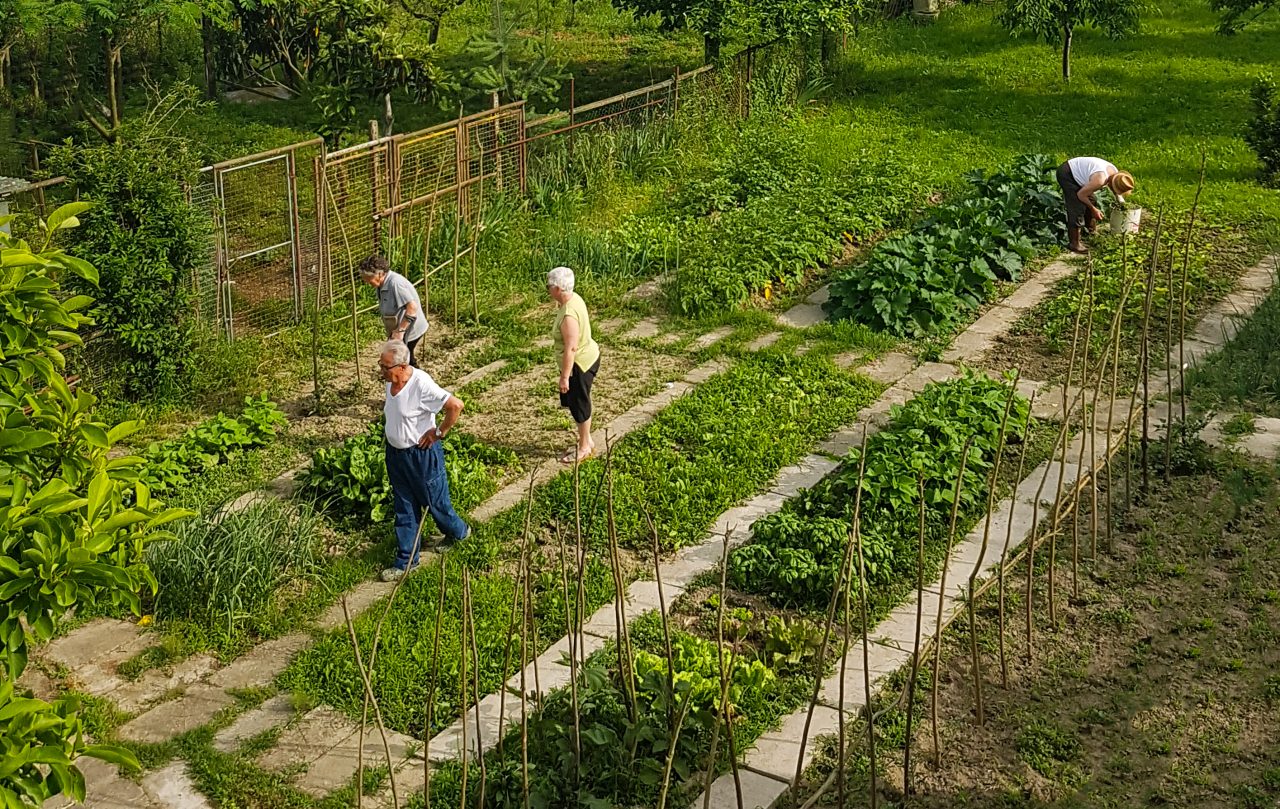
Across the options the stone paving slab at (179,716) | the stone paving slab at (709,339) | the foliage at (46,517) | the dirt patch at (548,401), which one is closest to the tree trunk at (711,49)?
the stone paving slab at (709,339)

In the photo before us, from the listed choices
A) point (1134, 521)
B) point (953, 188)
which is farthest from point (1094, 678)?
point (953, 188)

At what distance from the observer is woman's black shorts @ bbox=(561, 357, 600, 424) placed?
982cm

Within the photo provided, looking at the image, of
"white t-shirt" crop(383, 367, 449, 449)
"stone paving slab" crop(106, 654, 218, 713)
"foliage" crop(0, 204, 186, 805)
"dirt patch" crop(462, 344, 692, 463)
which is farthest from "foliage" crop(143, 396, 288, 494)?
"foliage" crop(0, 204, 186, 805)

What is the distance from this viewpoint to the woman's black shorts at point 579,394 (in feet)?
32.2

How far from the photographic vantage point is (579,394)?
32.3 ft

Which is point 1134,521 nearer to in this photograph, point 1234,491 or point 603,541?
point 1234,491

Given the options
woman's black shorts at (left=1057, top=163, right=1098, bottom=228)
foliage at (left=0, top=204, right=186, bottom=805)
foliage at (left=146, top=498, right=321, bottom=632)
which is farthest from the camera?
woman's black shorts at (left=1057, top=163, right=1098, bottom=228)

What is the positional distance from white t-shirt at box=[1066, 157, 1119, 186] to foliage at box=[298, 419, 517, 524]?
23.1 ft

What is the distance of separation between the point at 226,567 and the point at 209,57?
12.7 metres

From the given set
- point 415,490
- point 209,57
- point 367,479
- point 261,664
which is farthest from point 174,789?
point 209,57

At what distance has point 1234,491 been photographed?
905 centimetres

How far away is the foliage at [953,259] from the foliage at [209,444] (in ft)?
16.9

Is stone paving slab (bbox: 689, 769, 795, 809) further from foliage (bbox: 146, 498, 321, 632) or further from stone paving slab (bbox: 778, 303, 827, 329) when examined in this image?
stone paving slab (bbox: 778, 303, 827, 329)

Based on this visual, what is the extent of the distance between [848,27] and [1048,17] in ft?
8.53
